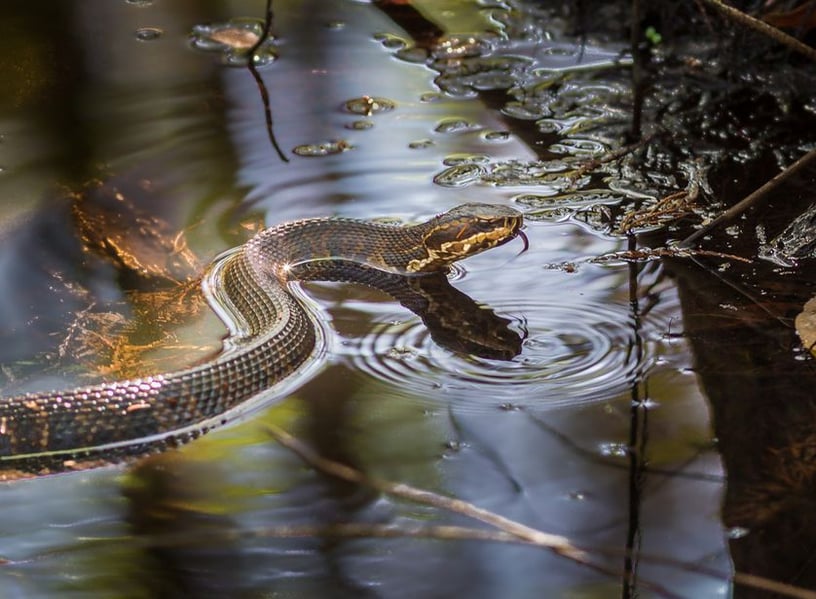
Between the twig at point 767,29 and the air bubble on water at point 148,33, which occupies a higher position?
the twig at point 767,29

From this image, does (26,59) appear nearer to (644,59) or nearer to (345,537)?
(644,59)

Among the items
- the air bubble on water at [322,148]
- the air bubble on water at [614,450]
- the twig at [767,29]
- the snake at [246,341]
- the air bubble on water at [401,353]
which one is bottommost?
the snake at [246,341]

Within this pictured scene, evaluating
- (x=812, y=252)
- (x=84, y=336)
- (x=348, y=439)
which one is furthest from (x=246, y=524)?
(x=812, y=252)

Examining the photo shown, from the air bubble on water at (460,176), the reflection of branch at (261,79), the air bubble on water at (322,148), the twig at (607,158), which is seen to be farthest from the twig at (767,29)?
the reflection of branch at (261,79)

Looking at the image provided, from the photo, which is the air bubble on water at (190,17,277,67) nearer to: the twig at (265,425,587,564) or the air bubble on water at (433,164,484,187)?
the air bubble on water at (433,164,484,187)

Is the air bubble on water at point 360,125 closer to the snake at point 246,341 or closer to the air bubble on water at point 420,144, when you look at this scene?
the air bubble on water at point 420,144

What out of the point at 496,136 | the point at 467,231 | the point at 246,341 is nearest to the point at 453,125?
the point at 496,136
